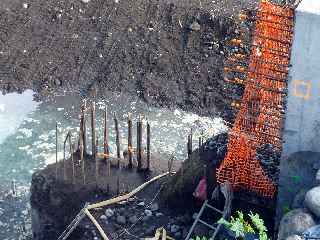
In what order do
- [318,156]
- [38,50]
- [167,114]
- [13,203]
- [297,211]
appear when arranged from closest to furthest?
[297,211]
[318,156]
[13,203]
[167,114]
[38,50]

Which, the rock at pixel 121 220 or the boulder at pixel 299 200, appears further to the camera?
the rock at pixel 121 220

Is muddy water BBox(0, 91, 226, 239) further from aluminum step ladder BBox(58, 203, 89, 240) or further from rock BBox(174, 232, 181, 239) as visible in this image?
rock BBox(174, 232, 181, 239)

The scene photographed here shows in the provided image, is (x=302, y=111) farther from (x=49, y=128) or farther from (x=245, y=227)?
(x=49, y=128)

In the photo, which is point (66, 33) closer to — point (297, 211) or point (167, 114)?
point (167, 114)

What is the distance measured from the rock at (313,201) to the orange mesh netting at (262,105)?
188 centimetres

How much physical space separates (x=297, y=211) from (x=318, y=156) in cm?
154

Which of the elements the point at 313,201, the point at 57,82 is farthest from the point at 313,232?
the point at 57,82

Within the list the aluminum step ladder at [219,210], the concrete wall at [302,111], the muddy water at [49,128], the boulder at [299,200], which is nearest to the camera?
the concrete wall at [302,111]

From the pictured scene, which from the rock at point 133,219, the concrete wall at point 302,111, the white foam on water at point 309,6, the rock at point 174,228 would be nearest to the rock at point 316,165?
the concrete wall at point 302,111

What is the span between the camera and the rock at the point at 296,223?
8.65 meters

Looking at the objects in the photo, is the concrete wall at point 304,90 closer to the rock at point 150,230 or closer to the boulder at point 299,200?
the boulder at point 299,200

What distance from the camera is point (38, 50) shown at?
696 inches

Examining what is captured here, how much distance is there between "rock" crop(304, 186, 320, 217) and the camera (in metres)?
8.74

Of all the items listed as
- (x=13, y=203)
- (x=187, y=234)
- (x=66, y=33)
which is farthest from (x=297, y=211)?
(x=66, y=33)
